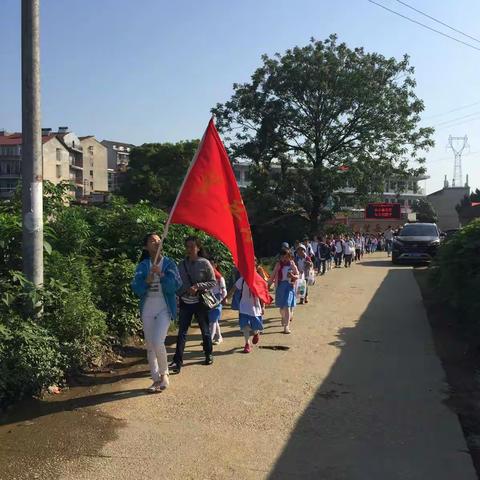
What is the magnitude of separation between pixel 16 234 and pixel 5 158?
3446 inches

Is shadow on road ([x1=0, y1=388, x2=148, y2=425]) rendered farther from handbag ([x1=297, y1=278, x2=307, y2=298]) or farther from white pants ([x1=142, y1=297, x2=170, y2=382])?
handbag ([x1=297, y1=278, x2=307, y2=298])

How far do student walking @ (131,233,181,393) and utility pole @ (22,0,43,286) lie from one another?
1.17m

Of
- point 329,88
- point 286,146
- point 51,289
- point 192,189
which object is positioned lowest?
point 51,289

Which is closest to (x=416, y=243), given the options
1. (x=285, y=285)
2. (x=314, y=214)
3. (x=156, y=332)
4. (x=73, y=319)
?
(x=314, y=214)

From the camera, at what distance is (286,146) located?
109 feet

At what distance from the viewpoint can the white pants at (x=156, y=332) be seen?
6148mm

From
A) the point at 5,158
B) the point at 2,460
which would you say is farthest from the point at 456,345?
the point at 5,158

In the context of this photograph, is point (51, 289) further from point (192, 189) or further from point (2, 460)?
point (2, 460)

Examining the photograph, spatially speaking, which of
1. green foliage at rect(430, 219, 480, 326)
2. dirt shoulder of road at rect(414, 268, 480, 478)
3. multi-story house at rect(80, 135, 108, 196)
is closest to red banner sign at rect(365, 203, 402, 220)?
dirt shoulder of road at rect(414, 268, 480, 478)

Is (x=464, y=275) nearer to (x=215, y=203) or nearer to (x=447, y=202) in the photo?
(x=215, y=203)

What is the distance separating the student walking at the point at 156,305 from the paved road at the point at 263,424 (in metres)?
0.28

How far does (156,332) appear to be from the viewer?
20.2ft

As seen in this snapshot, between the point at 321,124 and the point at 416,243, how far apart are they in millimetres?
10823

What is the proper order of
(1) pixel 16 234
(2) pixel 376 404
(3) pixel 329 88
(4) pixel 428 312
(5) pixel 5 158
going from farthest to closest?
1. (5) pixel 5 158
2. (3) pixel 329 88
3. (4) pixel 428 312
4. (1) pixel 16 234
5. (2) pixel 376 404
